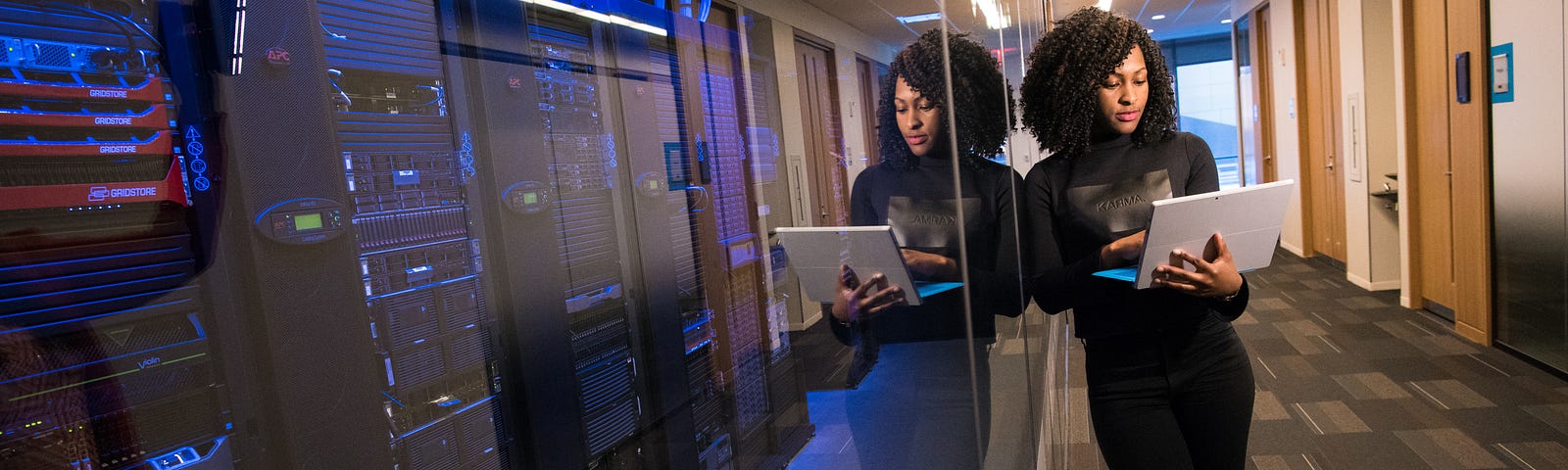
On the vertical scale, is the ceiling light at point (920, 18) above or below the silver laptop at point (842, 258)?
above

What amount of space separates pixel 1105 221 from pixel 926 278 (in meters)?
0.78

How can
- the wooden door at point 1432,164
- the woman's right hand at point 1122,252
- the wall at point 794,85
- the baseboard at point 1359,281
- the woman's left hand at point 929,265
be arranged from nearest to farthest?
1. the wall at point 794,85
2. the woman's left hand at point 929,265
3. the woman's right hand at point 1122,252
4. the wooden door at point 1432,164
5. the baseboard at point 1359,281

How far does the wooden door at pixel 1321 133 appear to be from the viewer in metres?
5.13

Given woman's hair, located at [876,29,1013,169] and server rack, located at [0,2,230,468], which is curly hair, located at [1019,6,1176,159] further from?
server rack, located at [0,2,230,468]

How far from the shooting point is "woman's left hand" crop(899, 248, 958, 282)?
61 cm

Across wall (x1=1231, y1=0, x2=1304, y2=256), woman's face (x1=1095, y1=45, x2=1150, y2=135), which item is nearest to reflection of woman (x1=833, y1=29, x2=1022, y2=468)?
woman's face (x1=1095, y1=45, x2=1150, y2=135)

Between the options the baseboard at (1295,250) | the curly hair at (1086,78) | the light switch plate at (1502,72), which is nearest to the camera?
the curly hair at (1086,78)

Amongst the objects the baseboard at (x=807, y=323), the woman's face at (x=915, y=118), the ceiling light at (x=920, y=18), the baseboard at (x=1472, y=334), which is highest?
the ceiling light at (x=920, y=18)

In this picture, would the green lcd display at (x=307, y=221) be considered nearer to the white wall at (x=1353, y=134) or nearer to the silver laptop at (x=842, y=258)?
the silver laptop at (x=842, y=258)

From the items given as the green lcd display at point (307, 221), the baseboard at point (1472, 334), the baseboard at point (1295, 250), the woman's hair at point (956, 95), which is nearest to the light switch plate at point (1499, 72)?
the baseboard at point (1472, 334)

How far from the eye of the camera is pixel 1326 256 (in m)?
5.67

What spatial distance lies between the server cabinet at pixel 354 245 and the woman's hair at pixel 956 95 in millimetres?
371

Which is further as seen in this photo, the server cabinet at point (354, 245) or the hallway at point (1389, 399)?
the hallway at point (1389, 399)

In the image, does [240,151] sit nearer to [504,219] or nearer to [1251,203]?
[504,219]
